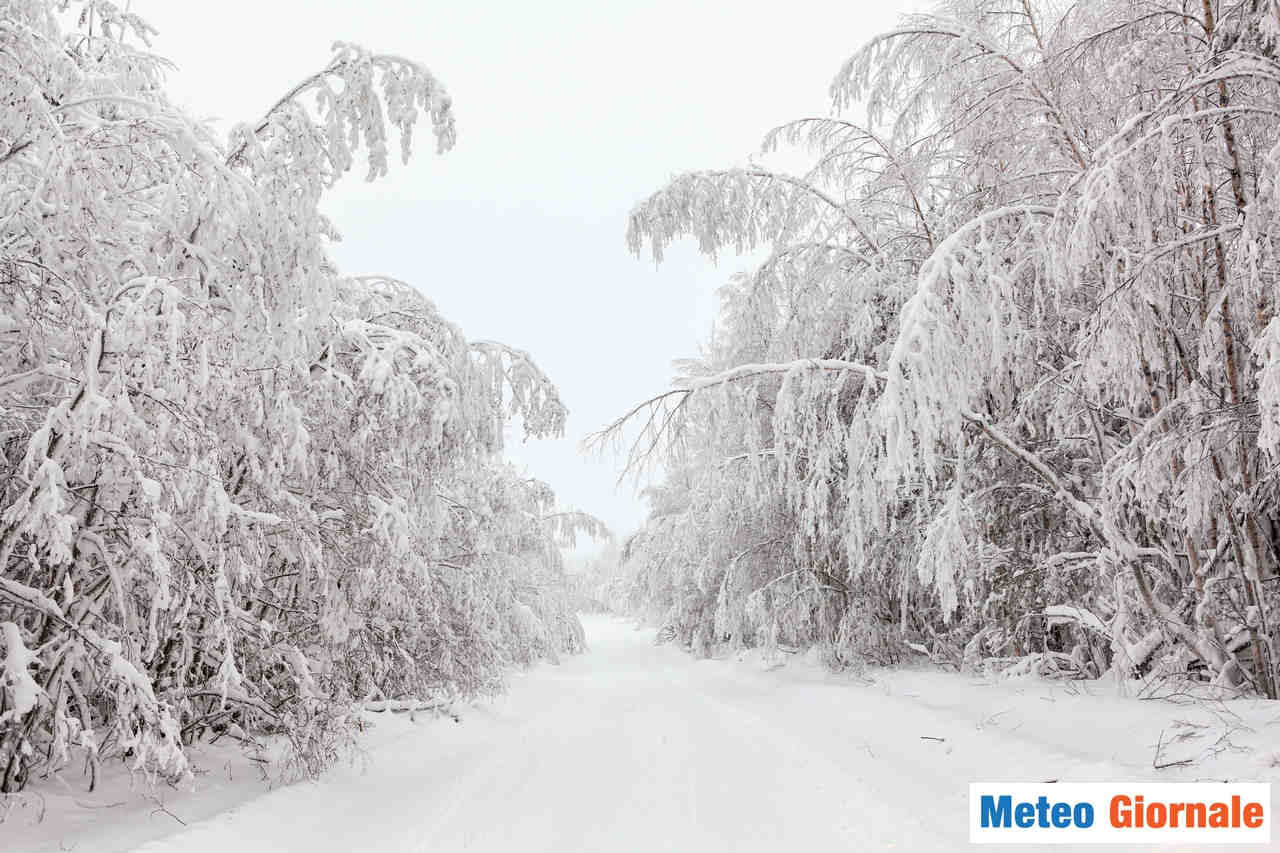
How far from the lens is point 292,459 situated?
4.98 m

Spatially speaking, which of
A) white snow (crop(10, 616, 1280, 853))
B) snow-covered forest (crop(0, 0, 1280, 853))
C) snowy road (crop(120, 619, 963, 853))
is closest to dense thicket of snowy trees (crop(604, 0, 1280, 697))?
snow-covered forest (crop(0, 0, 1280, 853))

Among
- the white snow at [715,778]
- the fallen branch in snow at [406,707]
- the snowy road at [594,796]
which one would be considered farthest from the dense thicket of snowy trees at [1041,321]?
the fallen branch in snow at [406,707]

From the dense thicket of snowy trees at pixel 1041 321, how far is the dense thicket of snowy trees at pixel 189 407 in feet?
7.03

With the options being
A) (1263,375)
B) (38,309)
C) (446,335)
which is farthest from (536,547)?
(1263,375)

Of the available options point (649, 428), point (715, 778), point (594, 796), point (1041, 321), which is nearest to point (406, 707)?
point (594, 796)

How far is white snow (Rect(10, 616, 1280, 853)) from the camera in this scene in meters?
4.53

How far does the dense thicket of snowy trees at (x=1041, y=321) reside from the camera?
457cm

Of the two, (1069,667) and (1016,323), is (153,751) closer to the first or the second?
(1016,323)

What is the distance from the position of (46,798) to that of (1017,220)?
27.4ft

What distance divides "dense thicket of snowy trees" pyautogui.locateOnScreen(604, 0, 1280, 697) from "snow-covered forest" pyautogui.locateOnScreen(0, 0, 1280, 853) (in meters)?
0.05

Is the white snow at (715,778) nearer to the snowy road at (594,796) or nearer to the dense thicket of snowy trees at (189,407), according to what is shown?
the snowy road at (594,796)

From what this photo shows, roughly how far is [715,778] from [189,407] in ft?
16.4

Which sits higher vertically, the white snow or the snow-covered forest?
the snow-covered forest

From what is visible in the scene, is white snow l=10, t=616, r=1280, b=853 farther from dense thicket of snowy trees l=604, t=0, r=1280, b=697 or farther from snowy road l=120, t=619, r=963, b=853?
dense thicket of snowy trees l=604, t=0, r=1280, b=697
